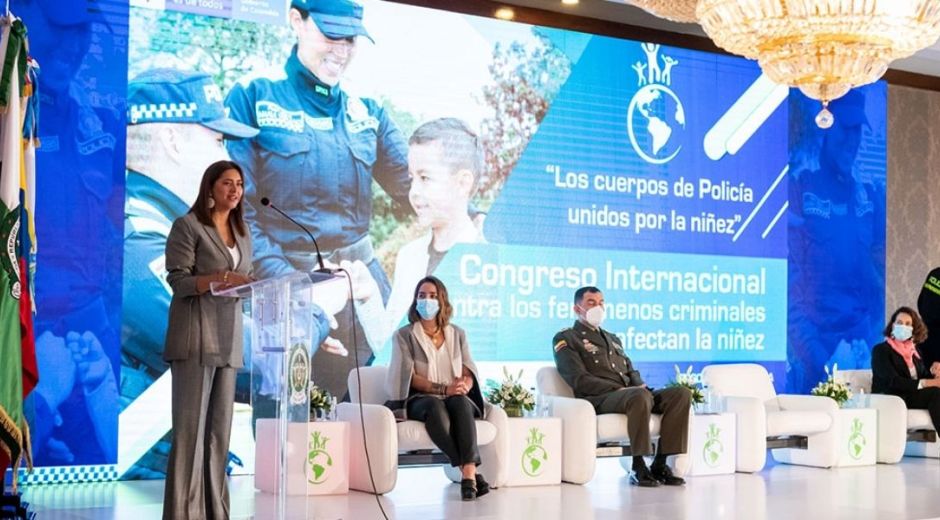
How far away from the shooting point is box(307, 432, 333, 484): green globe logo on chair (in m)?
6.31

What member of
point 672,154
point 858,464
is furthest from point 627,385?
point 672,154

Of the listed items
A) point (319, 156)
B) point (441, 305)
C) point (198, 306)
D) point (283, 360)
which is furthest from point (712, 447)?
point (283, 360)

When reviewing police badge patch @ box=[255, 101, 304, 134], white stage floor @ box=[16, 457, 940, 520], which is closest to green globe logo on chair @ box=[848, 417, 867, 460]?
white stage floor @ box=[16, 457, 940, 520]

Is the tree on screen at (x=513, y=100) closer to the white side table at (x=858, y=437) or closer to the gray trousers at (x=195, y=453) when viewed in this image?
the white side table at (x=858, y=437)

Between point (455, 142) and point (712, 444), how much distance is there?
255 cm

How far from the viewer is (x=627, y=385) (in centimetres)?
727

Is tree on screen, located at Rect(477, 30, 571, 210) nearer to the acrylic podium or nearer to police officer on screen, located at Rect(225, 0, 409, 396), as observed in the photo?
police officer on screen, located at Rect(225, 0, 409, 396)

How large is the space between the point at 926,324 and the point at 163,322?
5308mm

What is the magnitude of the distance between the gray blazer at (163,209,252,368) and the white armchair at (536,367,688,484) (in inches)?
104

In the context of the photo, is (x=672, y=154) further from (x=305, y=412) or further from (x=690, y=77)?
(x=305, y=412)

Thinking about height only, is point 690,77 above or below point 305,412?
above

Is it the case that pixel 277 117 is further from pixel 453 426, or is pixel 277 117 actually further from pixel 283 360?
pixel 283 360

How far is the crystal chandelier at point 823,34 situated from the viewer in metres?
4.66

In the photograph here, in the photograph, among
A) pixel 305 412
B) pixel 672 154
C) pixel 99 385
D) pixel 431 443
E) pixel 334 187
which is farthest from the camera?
pixel 672 154
